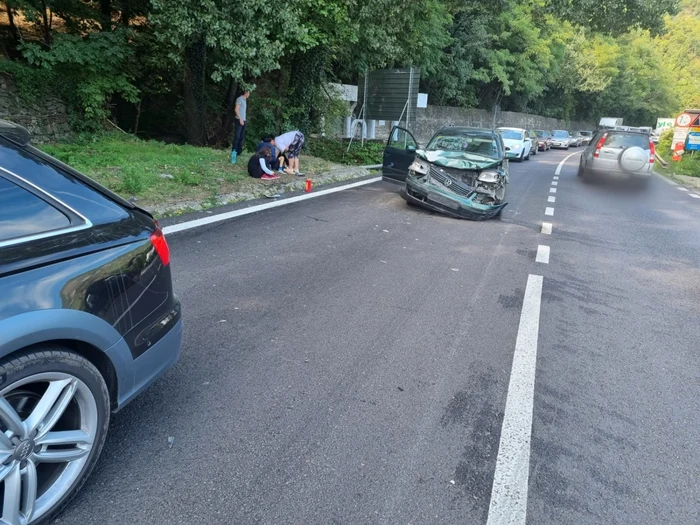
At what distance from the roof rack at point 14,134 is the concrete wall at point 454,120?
23.6 m

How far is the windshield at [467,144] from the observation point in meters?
9.73

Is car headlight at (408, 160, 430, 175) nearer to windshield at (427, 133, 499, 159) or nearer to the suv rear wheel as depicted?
windshield at (427, 133, 499, 159)

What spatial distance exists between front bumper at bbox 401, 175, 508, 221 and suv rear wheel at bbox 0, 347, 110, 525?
7.37 metres

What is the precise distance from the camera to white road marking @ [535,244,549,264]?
6.71 m

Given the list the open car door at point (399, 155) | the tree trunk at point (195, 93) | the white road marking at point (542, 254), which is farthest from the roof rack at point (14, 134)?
the tree trunk at point (195, 93)

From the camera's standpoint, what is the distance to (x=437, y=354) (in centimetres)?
383

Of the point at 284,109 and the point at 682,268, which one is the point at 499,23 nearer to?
the point at 284,109

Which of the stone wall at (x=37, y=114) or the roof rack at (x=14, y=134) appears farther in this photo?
the stone wall at (x=37, y=114)

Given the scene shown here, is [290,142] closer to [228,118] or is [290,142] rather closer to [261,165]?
[261,165]

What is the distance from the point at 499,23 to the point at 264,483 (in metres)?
39.0

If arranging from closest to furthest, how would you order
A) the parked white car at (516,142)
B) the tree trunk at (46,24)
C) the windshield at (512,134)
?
the tree trunk at (46,24), the parked white car at (516,142), the windshield at (512,134)

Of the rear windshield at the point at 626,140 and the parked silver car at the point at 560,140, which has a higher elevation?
the parked silver car at the point at 560,140

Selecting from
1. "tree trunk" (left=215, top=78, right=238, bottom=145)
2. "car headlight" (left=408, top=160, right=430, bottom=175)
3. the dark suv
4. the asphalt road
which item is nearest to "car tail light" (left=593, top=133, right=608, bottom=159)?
"car headlight" (left=408, top=160, right=430, bottom=175)

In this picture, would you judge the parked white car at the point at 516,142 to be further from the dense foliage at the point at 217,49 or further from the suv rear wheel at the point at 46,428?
the suv rear wheel at the point at 46,428
